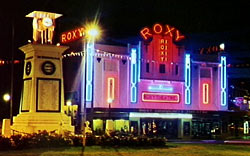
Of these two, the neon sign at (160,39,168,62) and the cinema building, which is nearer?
the cinema building

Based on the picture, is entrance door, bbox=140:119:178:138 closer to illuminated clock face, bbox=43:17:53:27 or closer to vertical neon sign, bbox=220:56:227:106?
vertical neon sign, bbox=220:56:227:106

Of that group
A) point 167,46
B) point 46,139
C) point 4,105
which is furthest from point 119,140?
point 4,105

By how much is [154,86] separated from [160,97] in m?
1.59

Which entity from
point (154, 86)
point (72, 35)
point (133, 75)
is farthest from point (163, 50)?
point (72, 35)

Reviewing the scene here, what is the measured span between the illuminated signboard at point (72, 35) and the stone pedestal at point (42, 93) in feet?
73.2

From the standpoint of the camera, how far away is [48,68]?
3231 centimetres

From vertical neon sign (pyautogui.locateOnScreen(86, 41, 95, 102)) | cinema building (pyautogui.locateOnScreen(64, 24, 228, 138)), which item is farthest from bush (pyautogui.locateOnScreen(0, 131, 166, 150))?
cinema building (pyautogui.locateOnScreen(64, 24, 228, 138))

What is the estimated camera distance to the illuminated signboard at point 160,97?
57.4 m

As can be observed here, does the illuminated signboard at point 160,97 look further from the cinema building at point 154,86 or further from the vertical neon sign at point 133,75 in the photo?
the vertical neon sign at point 133,75

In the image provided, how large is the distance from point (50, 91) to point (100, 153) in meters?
7.44

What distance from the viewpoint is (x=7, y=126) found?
31.3 m

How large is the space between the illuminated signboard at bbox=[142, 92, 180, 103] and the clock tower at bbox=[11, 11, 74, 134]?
2503 cm

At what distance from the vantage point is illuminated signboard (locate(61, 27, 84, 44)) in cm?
5523

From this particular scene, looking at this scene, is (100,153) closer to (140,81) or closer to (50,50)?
(50,50)
